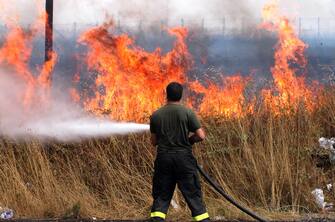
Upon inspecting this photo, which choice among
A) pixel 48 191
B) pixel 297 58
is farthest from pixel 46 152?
pixel 297 58

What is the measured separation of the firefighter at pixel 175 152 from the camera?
582 centimetres

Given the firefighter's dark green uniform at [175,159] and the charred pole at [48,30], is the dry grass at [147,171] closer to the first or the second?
the firefighter's dark green uniform at [175,159]

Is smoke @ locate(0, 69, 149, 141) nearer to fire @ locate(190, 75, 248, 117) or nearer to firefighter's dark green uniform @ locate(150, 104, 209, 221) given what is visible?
fire @ locate(190, 75, 248, 117)

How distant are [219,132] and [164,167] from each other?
8.96ft

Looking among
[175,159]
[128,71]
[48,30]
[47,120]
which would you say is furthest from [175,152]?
[48,30]

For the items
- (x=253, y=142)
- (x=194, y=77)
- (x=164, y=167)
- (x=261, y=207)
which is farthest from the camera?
(x=194, y=77)

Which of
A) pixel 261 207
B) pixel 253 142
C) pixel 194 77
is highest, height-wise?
pixel 194 77

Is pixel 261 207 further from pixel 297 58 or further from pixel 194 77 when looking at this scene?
pixel 297 58

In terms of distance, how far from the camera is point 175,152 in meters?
5.83

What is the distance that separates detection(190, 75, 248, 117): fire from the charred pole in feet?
9.22

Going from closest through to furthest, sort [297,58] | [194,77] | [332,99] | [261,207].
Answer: [261,207], [332,99], [194,77], [297,58]

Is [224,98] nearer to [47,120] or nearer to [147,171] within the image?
[147,171]

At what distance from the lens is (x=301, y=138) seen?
8.27m

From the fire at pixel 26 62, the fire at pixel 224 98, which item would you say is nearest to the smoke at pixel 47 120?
the fire at pixel 26 62
